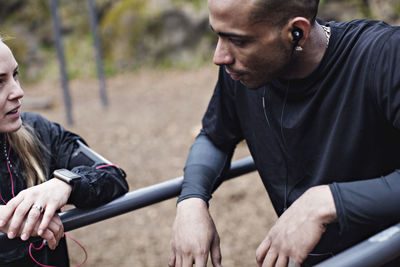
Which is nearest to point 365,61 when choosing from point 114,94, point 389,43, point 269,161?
point 389,43

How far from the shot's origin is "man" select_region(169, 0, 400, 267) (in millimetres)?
1239

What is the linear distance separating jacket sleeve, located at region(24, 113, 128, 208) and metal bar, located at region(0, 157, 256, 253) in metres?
0.04

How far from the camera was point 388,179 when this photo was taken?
4.16ft

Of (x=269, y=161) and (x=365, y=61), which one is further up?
(x=365, y=61)

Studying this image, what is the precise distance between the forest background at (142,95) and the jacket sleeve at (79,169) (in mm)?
2069

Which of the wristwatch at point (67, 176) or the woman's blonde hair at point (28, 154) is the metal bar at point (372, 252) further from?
the woman's blonde hair at point (28, 154)

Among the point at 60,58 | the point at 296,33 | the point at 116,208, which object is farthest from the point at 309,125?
the point at 60,58

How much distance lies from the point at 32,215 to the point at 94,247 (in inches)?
106

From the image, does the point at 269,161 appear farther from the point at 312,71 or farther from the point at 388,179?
the point at 388,179

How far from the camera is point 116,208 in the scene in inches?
60.6

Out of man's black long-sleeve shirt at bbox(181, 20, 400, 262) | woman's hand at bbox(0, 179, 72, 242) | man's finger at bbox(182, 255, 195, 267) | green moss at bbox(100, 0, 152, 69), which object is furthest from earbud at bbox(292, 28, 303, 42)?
green moss at bbox(100, 0, 152, 69)

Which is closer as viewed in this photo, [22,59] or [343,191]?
[343,191]

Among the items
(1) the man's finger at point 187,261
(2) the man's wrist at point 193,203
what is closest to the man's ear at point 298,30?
(2) the man's wrist at point 193,203

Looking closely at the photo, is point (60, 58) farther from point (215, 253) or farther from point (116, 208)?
point (215, 253)
